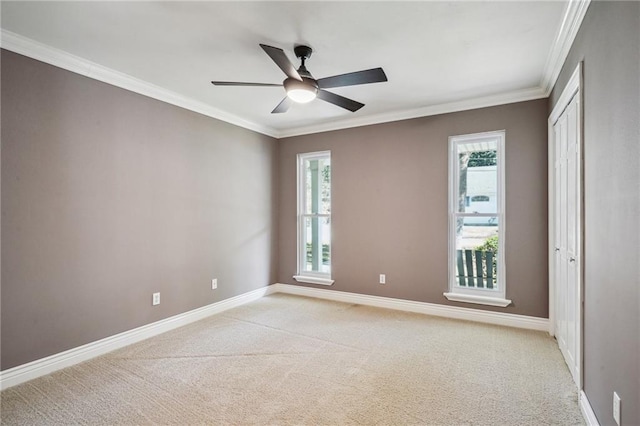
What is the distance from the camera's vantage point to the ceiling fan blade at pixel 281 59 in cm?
208

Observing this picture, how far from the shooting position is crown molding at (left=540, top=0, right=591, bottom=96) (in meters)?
2.04

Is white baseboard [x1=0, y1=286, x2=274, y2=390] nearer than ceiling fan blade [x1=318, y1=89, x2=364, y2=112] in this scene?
Yes

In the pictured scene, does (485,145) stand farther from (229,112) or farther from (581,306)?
(229,112)

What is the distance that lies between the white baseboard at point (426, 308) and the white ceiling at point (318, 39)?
249cm

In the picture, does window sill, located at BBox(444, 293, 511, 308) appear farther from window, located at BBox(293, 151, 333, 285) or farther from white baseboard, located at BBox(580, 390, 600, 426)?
window, located at BBox(293, 151, 333, 285)

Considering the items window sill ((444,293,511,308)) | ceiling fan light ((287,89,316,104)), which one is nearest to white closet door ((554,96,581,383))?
window sill ((444,293,511,308))

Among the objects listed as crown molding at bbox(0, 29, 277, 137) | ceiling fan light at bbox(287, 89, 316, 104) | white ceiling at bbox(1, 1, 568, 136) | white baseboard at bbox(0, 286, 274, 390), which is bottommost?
white baseboard at bbox(0, 286, 274, 390)

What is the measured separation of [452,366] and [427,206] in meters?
2.01

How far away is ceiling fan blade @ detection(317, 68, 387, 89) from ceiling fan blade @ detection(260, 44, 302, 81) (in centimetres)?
23

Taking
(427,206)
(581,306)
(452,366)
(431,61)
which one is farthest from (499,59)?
(452,366)

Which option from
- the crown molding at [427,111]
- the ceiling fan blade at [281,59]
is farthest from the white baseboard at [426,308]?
the ceiling fan blade at [281,59]

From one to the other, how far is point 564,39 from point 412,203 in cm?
227

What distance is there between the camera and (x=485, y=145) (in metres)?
3.92

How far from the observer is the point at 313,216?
5137 mm
